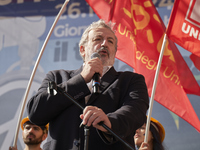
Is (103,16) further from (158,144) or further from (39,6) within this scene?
(39,6)

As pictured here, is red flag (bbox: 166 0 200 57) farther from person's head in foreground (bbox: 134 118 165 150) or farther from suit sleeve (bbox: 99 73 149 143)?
suit sleeve (bbox: 99 73 149 143)

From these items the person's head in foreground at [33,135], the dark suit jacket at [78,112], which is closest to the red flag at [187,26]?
the person's head in foreground at [33,135]

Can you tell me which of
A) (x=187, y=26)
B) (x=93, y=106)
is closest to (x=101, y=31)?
(x=93, y=106)

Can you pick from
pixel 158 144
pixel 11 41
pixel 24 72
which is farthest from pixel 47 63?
pixel 158 144

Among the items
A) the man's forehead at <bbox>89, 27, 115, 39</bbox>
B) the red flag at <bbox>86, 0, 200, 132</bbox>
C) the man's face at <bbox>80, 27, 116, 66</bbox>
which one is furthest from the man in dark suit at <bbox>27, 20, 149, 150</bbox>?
the red flag at <bbox>86, 0, 200, 132</bbox>

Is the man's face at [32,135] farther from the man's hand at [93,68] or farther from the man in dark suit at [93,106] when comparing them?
the man's hand at [93,68]

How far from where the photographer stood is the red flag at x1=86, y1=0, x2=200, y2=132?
375cm

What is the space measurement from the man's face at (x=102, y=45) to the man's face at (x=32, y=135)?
1.84 metres

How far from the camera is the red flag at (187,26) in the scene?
342cm

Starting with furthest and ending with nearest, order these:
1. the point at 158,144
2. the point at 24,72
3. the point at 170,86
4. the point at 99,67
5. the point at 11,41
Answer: the point at 11,41 → the point at 24,72 → the point at 170,86 → the point at 158,144 → the point at 99,67

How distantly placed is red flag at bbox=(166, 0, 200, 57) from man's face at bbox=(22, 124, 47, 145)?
176 centimetres

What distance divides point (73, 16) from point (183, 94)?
257 cm

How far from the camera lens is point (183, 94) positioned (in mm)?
3758

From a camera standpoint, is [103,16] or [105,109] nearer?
[105,109]
